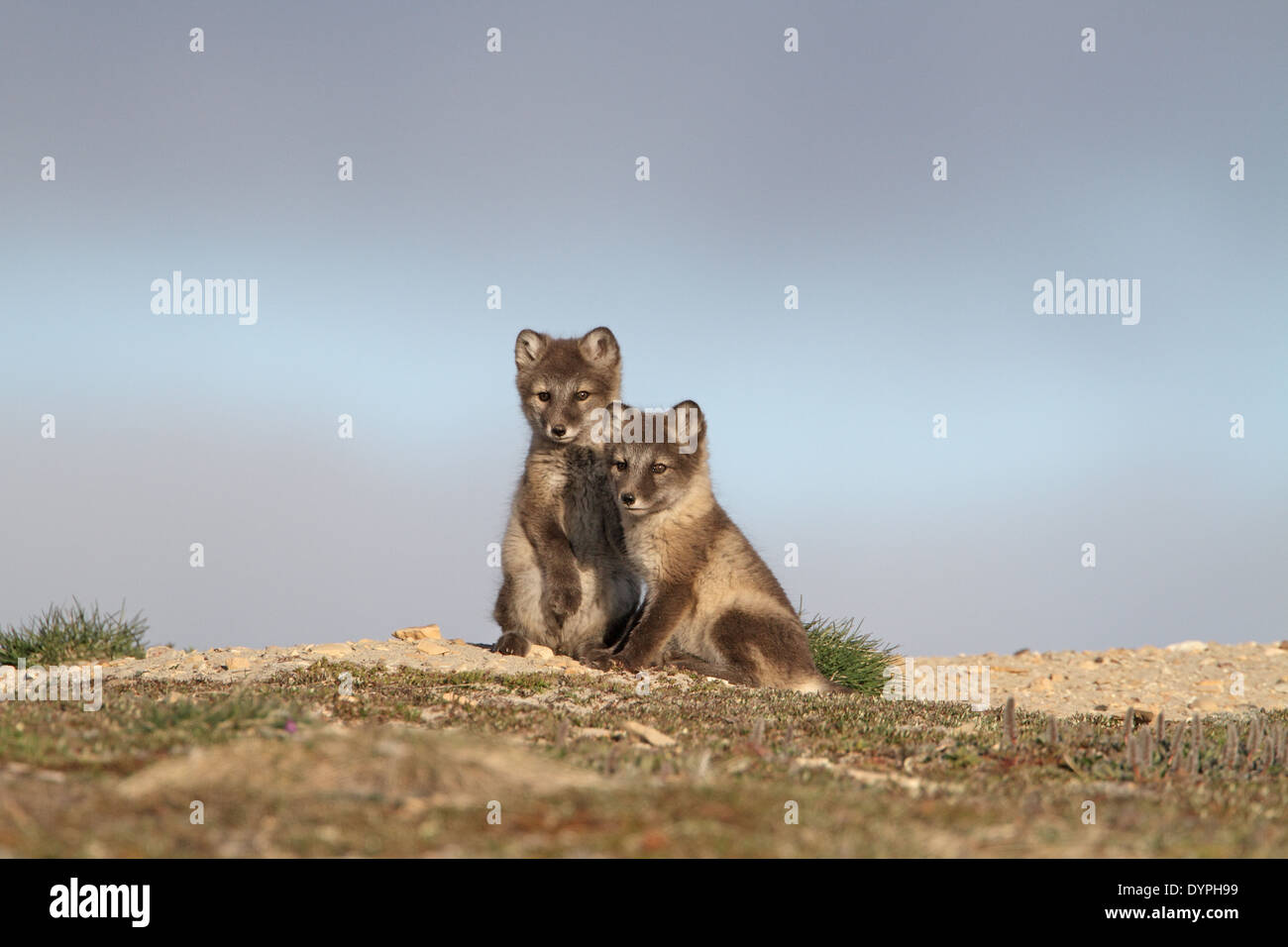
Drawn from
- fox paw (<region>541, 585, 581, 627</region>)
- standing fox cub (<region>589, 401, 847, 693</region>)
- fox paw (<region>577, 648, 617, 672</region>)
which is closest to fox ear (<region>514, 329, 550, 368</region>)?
standing fox cub (<region>589, 401, 847, 693</region>)

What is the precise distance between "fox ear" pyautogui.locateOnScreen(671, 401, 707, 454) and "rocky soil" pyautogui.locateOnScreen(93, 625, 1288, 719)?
262 cm

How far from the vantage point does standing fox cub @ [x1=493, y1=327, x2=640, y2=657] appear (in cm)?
1208

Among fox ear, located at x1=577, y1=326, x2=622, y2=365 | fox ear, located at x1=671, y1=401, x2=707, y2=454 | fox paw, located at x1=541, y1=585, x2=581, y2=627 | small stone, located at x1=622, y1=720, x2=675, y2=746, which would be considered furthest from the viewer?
fox ear, located at x1=577, y1=326, x2=622, y2=365

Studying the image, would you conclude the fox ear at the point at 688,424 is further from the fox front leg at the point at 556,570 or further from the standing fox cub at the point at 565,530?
the fox front leg at the point at 556,570

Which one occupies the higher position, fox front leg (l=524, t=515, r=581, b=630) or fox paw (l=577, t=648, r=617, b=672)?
fox front leg (l=524, t=515, r=581, b=630)

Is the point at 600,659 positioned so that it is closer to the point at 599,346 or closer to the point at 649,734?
the point at 599,346

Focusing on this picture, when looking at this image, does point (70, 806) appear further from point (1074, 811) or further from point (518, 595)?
point (518, 595)

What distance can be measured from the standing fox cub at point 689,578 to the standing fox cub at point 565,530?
1.88 feet

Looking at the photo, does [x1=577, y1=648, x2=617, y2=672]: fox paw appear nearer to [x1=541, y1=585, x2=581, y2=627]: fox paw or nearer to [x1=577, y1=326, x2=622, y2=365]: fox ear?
[x1=541, y1=585, x2=581, y2=627]: fox paw

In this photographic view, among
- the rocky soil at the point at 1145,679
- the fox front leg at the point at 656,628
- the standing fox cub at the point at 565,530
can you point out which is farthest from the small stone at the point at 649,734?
the rocky soil at the point at 1145,679

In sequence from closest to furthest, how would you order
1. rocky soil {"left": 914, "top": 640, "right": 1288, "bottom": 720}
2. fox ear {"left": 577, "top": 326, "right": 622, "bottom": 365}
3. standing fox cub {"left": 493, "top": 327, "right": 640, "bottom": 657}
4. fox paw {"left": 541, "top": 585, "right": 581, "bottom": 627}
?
fox paw {"left": 541, "top": 585, "right": 581, "bottom": 627}, standing fox cub {"left": 493, "top": 327, "right": 640, "bottom": 657}, fox ear {"left": 577, "top": 326, "right": 622, "bottom": 365}, rocky soil {"left": 914, "top": 640, "right": 1288, "bottom": 720}

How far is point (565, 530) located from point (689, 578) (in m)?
1.70

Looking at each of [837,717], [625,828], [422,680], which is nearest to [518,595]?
[422,680]
